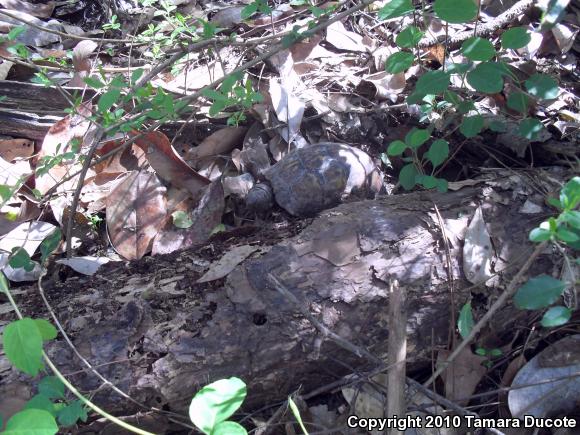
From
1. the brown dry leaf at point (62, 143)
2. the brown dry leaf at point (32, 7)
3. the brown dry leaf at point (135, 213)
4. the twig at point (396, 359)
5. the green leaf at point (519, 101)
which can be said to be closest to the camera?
the twig at point (396, 359)

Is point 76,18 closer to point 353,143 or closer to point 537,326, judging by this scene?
point 353,143

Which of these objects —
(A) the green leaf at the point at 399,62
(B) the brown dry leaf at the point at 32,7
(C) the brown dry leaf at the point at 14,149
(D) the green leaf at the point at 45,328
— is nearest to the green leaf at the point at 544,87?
(A) the green leaf at the point at 399,62

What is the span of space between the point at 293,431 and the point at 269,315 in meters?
0.43

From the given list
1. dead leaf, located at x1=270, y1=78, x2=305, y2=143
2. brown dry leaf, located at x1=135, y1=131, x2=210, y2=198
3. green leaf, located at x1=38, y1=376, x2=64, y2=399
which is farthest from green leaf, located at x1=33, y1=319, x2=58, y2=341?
dead leaf, located at x1=270, y1=78, x2=305, y2=143

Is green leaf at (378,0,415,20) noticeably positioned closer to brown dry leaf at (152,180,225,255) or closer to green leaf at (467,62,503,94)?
green leaf at (467,62,503,94)

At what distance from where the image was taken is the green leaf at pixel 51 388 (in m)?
1.58

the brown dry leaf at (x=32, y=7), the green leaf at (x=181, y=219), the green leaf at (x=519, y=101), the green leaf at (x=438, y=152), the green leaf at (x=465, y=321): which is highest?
the brown dry leaf at (x=32, y=7)

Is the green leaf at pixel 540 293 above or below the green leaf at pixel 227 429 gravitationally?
below

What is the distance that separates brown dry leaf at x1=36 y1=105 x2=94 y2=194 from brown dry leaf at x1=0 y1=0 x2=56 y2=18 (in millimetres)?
1487

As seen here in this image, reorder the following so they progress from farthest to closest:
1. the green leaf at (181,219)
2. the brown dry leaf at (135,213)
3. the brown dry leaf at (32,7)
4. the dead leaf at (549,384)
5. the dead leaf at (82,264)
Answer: the brown dry leaf at (32,7)
the green leaf at (181,219)
the brown dry leaf at (135,213)
the dead leaf at (82,264)
the dead leaf at (549,384)

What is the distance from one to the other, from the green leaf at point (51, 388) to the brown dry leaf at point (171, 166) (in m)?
1.69

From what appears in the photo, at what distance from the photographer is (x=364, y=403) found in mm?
1962

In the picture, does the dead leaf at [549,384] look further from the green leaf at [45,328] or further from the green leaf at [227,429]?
the green leaf at [45,328]

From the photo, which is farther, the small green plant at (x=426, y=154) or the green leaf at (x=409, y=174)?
the green leaf at (x=409, y=174)
